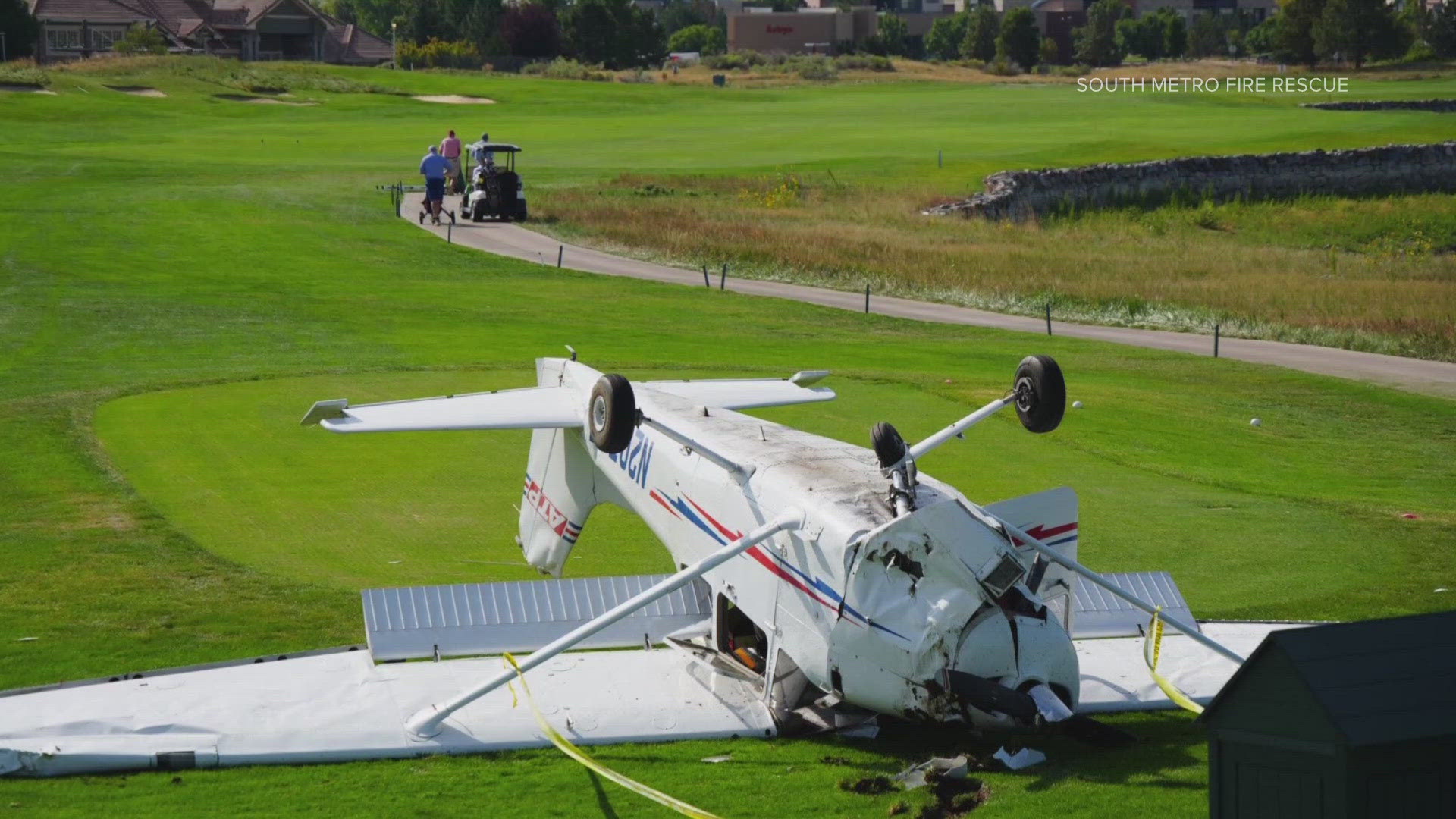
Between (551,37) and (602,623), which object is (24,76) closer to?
(551,37)

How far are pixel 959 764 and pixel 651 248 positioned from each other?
40414 mm

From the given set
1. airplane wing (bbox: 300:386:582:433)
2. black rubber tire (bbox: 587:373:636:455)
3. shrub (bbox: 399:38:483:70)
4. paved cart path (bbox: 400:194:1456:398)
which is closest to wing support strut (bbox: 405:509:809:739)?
black rubber tire (bbox: 587:373:636:455)

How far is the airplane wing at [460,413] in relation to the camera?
14.3m

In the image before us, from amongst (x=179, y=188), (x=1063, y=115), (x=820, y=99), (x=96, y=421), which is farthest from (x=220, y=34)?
(x=96, y=421)

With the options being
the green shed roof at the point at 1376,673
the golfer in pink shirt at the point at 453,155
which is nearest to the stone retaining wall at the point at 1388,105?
the golfer in pink shirt at the point at 453,155

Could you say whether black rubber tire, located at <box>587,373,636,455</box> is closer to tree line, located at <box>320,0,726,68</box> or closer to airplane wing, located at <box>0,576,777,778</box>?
airplane wing, located at <box>0,576,777,778</box>

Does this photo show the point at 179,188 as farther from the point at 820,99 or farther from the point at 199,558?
the point at 820,99

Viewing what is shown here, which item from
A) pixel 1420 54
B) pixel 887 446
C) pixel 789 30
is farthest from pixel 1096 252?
pixel 789 30

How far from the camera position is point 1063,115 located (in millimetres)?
100938

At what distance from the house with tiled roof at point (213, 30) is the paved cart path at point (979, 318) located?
87432 millimetres

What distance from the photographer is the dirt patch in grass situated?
93812 mm

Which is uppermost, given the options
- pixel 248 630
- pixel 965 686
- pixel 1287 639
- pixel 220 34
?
pixel 220 34

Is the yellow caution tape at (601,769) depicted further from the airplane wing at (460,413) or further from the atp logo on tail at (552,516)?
the atp logo on tail at (552,516)

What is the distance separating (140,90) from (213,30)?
47.3 m
